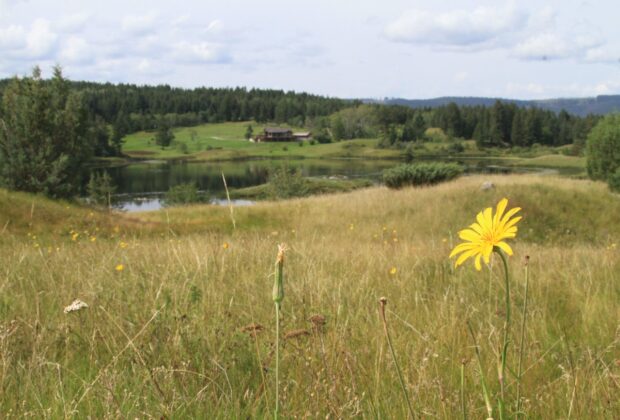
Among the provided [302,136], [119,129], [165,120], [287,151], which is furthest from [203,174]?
[165,120]

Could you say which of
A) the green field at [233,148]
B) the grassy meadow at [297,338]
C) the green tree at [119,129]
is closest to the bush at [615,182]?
the grassy meadow at [297,338]

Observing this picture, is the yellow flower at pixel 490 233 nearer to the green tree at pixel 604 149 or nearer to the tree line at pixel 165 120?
the tree line at pixel 165 120

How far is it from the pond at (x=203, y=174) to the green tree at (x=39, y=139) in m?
23.3

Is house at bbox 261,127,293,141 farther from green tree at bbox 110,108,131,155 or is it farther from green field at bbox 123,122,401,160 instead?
green tree at bbox 110,108,131,155

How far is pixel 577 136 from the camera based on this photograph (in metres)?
112

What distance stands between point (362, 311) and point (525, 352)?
0.93 meters

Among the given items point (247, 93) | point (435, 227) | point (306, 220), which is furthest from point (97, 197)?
point (247, 93)

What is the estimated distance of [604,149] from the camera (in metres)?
33.7

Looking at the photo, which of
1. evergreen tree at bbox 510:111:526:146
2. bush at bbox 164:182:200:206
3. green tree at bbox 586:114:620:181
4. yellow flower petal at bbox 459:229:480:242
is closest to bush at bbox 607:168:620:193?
green tree at bbox 586:114:620:181

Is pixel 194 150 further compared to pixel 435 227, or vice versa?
pixel 194 150

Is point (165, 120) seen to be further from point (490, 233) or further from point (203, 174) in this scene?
point (490, 233)

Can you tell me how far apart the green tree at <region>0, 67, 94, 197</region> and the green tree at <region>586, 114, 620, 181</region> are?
30.8 meters

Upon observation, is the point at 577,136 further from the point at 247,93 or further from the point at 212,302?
the point at 212,302

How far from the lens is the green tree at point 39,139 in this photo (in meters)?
24.1
